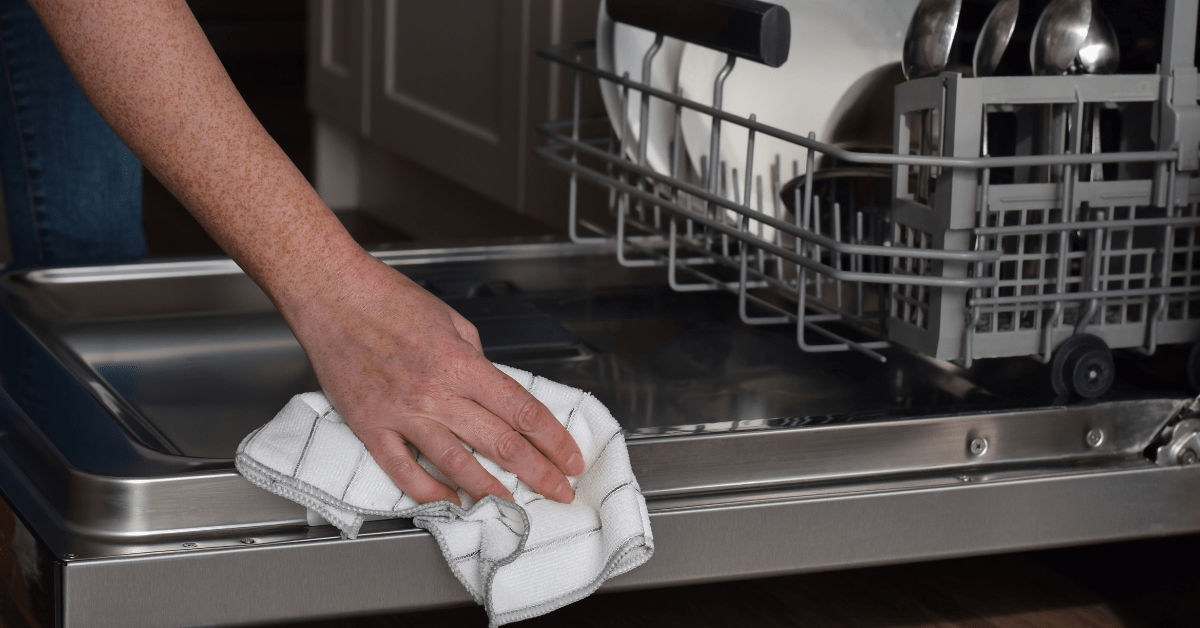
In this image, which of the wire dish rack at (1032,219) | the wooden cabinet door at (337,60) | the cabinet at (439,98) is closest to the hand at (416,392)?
the wire dish rack at (1032,219)

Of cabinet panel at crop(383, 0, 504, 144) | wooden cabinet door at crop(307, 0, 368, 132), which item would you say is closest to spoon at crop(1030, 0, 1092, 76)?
cabinet panel at crop(383, 0, 504, 144)

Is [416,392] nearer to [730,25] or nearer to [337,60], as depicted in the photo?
[730,25]

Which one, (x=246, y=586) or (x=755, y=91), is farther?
(x=755, y=91)

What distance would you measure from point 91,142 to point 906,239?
0.69 m

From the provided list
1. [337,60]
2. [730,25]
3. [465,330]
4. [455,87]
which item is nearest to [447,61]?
[455,87]

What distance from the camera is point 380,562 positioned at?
1.51 feet

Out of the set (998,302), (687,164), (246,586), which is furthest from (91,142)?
(998,302)

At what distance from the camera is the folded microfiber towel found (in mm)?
462

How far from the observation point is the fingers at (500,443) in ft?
1.58

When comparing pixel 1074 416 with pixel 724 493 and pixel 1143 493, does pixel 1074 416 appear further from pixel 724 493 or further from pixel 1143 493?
pixel 724 493

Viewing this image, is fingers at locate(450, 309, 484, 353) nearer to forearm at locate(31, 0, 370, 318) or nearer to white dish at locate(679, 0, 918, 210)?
forearm at locate(31, 0, 370, 318)

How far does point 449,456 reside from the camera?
1.57ft

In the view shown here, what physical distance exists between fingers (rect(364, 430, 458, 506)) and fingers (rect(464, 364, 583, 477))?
33 mm

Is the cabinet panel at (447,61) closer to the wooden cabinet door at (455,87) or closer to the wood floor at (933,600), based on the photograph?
the wooden cabinet door at (455,87)
